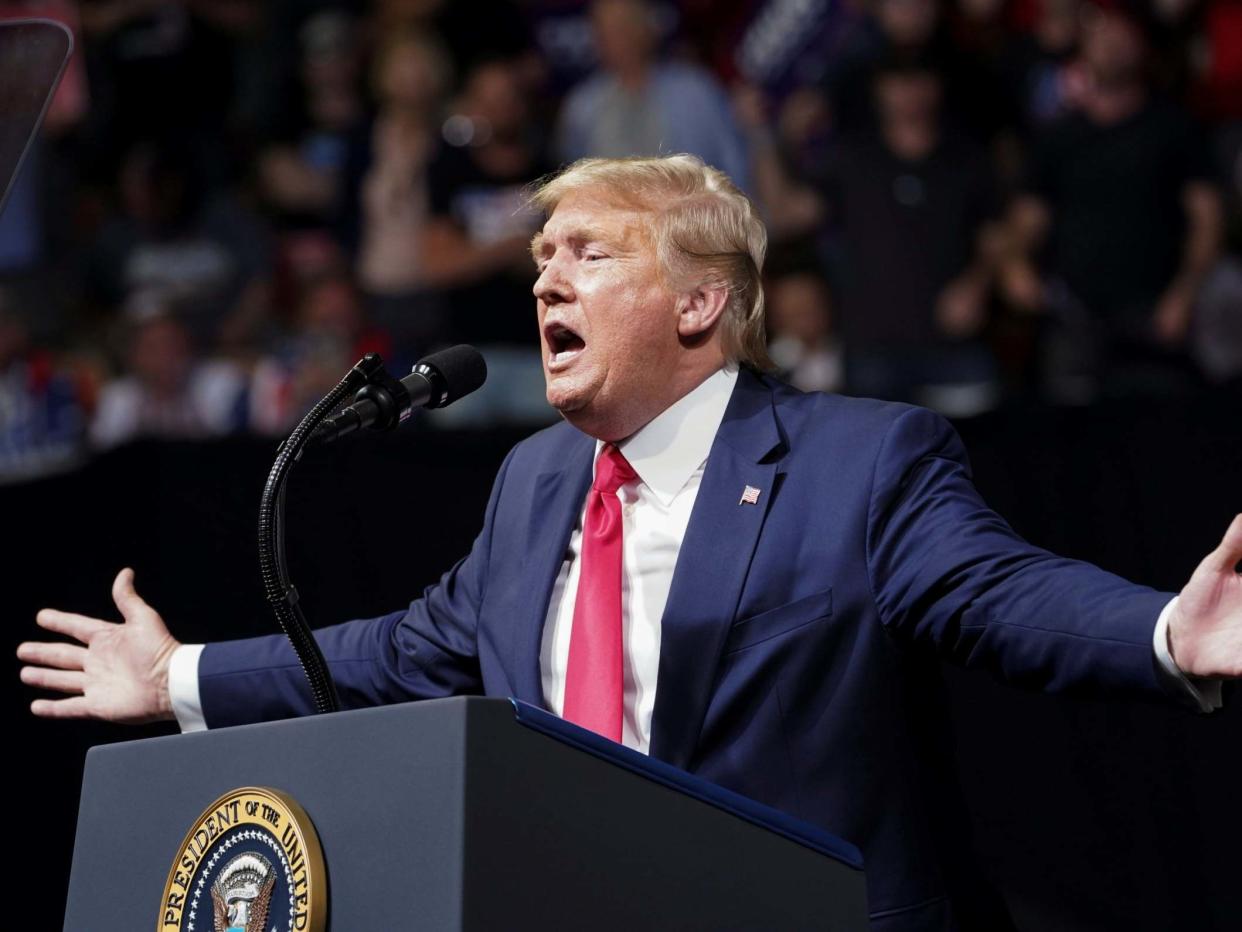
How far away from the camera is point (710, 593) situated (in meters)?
1.94

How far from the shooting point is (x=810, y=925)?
60.2 inches

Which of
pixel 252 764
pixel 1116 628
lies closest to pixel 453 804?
pixel 252 764

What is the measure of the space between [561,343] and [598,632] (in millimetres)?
370

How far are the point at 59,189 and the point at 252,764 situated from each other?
494 centimetres

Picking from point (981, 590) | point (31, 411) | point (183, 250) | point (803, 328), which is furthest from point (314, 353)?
point (981, 590)

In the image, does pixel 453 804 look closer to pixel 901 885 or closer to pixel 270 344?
pixel 901 885

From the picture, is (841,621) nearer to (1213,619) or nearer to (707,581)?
(707,581)

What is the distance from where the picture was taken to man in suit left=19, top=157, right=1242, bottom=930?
73.5 inches

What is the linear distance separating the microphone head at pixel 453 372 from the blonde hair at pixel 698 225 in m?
0.40

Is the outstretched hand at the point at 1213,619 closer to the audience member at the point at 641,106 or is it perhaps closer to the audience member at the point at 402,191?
the audience member at the point at 641,106

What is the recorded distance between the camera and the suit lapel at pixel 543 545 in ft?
6.63

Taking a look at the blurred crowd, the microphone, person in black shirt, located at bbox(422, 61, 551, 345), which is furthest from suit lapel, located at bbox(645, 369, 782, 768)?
person in black shirt, located at bbox(422, 61, 551, 345)

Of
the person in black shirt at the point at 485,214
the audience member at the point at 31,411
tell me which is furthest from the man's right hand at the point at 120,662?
the audience member at the point at 31,411

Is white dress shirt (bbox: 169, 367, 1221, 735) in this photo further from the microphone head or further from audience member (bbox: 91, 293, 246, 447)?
audience member (bbox: 91, 293, 246, 447)
